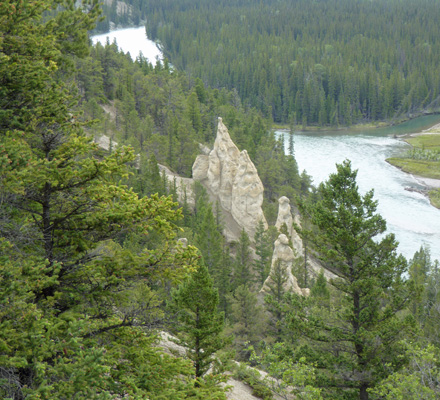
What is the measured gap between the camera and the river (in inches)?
2467

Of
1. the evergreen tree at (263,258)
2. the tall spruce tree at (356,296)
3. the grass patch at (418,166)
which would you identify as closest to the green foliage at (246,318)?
the evergreen tree at (263,258)

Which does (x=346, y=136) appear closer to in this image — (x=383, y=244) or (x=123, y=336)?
(x=383, y=244)

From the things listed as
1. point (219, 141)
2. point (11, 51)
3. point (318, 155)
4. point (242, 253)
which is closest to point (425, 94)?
point (318, 155)

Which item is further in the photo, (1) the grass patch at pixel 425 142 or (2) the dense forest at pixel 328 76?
(2) the dense forest at pixel 328 76

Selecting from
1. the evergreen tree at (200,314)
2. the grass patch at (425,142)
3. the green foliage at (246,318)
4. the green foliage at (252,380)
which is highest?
the evergreen tree at (200,314)

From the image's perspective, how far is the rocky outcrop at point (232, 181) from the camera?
187ft

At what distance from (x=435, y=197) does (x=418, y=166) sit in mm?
17965

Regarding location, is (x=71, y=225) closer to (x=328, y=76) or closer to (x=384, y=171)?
(x=384, y=171)

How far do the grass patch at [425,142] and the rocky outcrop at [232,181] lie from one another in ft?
201

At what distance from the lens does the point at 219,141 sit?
62000 mm

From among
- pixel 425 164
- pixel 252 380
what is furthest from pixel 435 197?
pixel 252 380

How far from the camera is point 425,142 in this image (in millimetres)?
112312

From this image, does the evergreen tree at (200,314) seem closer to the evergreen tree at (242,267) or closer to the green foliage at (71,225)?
the green foliage at (71,225)

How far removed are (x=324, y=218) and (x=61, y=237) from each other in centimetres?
1078
